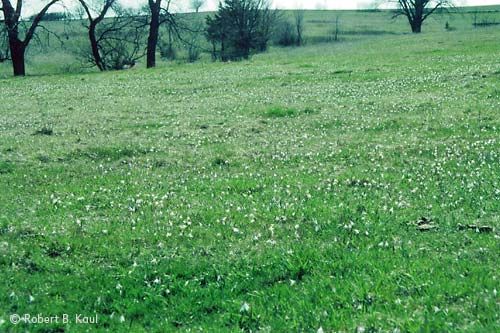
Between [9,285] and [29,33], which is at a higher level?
[29,33]

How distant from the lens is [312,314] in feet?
19.1

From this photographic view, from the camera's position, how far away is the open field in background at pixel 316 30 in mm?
70875

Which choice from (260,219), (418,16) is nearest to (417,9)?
(418,16)

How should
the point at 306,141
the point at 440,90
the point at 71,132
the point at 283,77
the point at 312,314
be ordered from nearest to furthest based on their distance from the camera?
the point at 312,314 < the point at 306,141 < the point at 71,132 < the point at 440,90 < the point at 283,77

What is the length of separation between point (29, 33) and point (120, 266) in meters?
45.1

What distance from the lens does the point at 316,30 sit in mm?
108688

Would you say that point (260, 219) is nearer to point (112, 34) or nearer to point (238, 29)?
point (112, 34)

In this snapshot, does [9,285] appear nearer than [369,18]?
Yes

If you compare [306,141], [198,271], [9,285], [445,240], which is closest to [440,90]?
[306,141]

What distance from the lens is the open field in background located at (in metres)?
70.9

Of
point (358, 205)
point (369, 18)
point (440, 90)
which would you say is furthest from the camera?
point (369, 18)

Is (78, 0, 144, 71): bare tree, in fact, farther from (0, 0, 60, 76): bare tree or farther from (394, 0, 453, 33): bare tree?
(394, 0, 453, 33): bare tree

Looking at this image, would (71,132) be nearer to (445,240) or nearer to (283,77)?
(445,240)

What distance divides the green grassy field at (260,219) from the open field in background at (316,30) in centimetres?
3999
